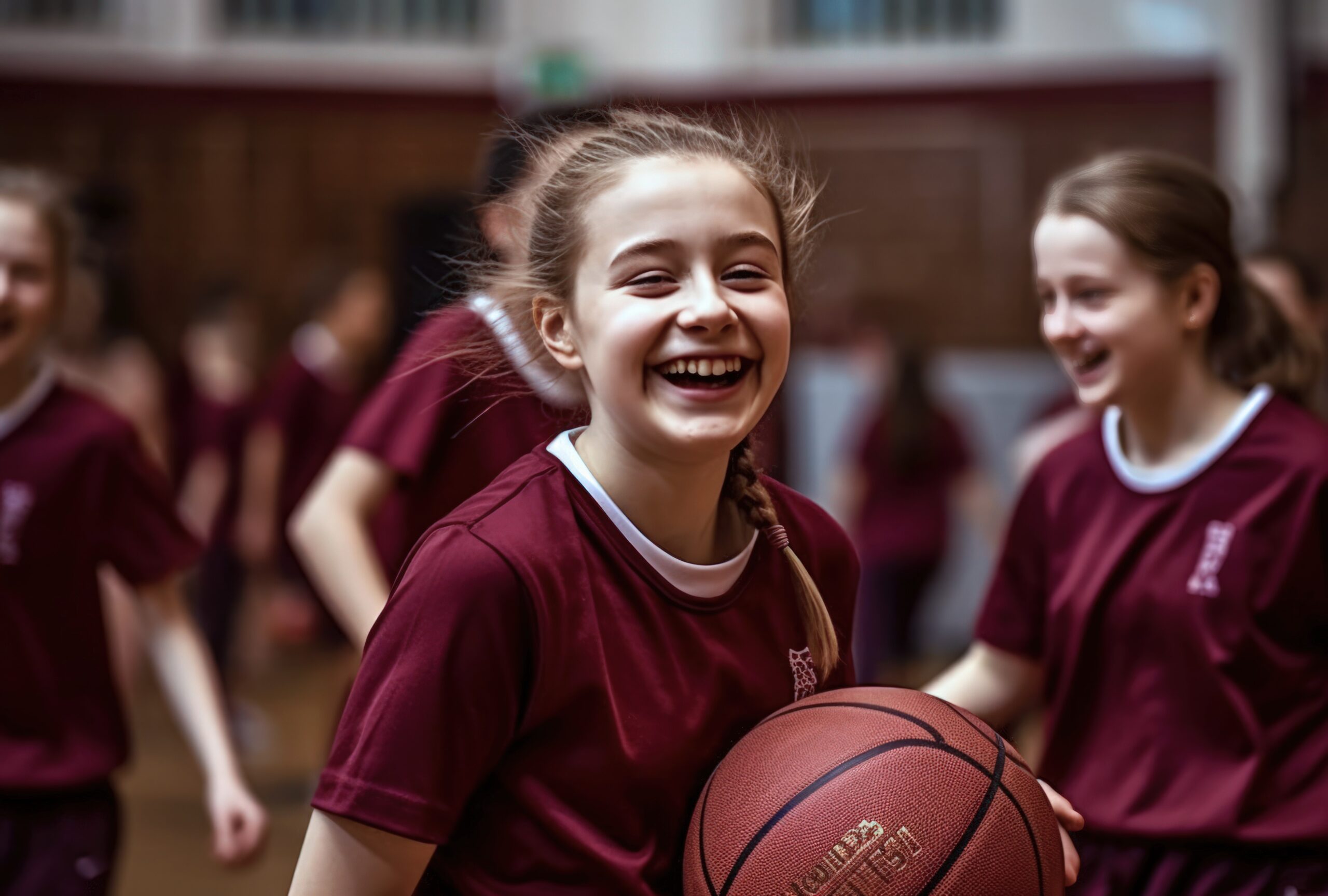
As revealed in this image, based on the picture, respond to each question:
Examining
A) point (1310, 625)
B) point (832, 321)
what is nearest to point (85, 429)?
point (1310, 625)

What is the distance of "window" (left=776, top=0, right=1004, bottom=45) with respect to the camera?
10.4 metres

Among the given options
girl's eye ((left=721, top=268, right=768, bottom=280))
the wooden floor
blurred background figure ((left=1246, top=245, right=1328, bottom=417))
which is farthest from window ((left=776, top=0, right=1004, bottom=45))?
girl's eye ((left=721, top=268, right=768, bottom=280))

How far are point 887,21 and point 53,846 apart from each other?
9359 millimetres

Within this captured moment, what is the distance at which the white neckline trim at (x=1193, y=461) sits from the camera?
7.12ft

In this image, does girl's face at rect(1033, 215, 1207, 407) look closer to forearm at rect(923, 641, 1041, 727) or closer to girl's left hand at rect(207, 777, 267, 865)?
forearm at rect(923, 641, 1041, 727)

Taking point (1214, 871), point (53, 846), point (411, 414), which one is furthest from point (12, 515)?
point (1214, 871)

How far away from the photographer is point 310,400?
5957 mm

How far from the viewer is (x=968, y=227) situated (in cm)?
Result: 1009

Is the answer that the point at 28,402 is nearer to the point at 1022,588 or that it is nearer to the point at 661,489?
the point at 661,489

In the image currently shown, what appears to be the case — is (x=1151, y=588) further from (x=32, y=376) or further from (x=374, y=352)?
(x=374, y=352)

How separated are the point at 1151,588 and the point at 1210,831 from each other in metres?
0.34

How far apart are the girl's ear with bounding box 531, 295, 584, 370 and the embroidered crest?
41cm

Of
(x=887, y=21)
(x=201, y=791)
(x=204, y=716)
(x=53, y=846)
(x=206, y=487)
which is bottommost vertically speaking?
(x=201, y=791)

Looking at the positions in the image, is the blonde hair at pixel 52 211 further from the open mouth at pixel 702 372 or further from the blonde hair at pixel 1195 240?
the blonde hair at pixel 1195 240
